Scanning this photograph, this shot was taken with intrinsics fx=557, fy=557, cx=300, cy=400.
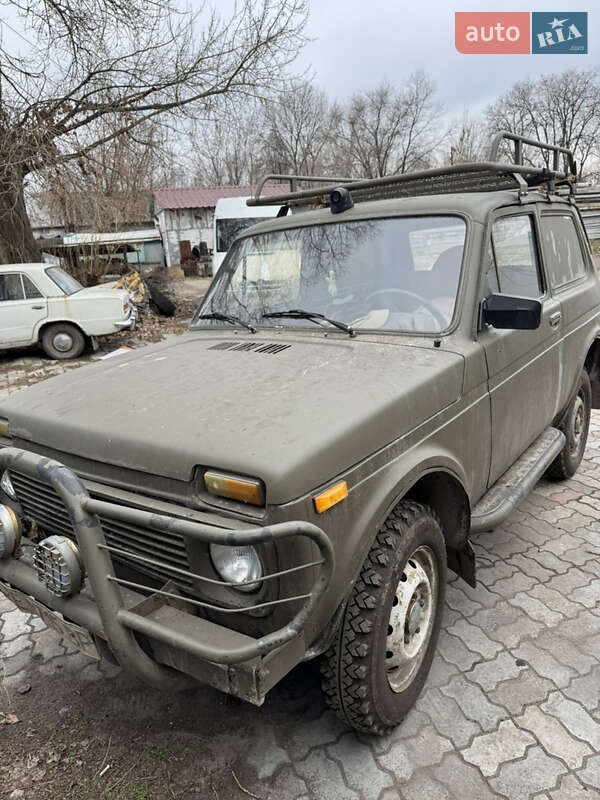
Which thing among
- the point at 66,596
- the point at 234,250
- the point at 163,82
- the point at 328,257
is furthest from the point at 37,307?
the point at 66,596

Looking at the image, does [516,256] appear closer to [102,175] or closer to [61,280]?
[61,280]

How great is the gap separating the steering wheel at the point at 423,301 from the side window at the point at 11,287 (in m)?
9.18

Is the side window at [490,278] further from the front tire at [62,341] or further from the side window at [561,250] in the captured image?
the front tire at [62,341]

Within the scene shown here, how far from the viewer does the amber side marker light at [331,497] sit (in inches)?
70.9

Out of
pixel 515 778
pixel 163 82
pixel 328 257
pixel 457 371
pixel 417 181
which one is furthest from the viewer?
pixel 163 82

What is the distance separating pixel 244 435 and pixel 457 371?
115 cm

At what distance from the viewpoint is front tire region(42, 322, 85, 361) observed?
10.5 meters

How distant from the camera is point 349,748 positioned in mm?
2371

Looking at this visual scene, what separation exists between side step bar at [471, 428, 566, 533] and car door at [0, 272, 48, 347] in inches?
367

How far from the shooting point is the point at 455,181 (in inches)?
142

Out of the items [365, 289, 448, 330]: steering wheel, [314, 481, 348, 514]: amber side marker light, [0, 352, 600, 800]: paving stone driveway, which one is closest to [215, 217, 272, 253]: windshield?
[365, 289, 448, 330]: steering wheel

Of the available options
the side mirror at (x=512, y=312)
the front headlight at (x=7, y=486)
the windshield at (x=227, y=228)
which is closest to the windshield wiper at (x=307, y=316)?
the side mirror at (x=512, y=312)

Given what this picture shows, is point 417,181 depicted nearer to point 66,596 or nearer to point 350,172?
point 66,596

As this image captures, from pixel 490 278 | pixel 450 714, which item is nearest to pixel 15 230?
pixel 490 278
